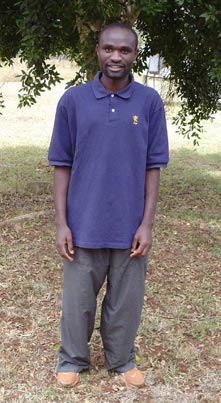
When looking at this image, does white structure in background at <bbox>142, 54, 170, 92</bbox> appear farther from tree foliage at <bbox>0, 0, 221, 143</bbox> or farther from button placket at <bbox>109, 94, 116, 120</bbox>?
button placket at <bbox>109, 94, 116, 120</bbox>

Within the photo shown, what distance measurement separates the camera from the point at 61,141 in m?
2.78

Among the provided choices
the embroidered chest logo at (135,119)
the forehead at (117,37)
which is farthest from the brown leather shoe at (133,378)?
the forehead at (117,37)

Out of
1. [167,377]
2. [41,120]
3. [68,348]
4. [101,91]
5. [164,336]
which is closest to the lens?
[101,91]

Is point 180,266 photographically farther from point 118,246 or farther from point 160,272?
point 118,246

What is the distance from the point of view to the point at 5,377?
3.23 metres

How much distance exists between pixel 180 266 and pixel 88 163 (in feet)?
8.11

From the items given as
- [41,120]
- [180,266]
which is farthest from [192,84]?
[41,120]

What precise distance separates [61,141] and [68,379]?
4.11ft

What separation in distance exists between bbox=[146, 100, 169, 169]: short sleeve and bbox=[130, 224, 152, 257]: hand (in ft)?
0.97

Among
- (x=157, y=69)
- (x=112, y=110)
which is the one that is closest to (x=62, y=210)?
(x=112, y=110)

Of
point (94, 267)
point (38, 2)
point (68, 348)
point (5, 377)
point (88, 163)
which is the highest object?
point (38, 2)

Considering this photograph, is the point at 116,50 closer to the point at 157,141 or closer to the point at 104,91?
the point at 104,91

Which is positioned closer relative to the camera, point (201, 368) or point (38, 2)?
point (201, 368)

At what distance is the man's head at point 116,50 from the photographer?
2656 mm
